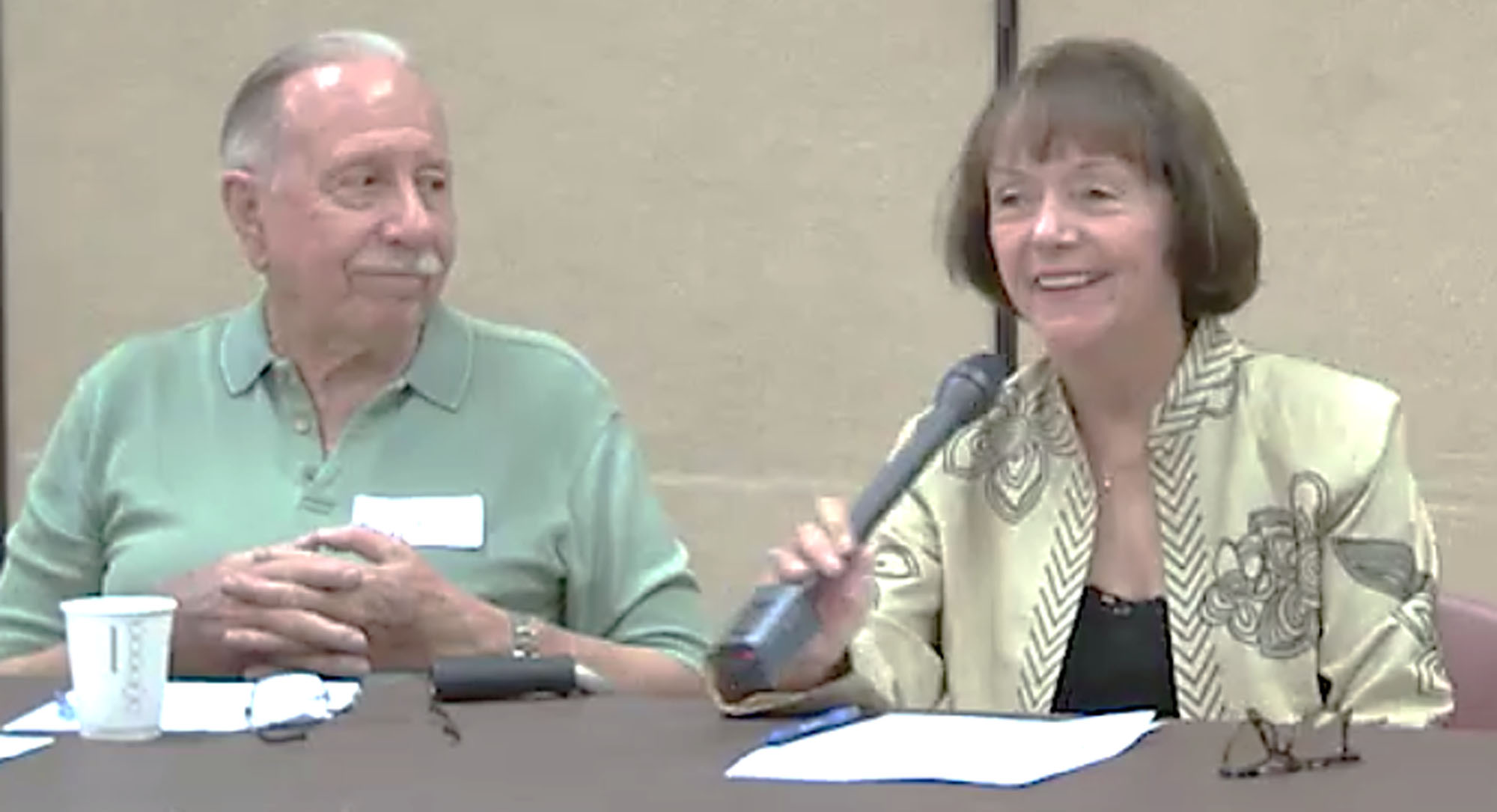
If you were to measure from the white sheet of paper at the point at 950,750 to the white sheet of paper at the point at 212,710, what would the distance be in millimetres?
468

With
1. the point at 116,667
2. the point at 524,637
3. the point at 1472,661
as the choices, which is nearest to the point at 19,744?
the point at 116,667

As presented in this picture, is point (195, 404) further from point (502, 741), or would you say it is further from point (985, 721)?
point (985, 721)

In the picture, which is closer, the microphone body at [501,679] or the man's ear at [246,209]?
the microphone body at [501,679]

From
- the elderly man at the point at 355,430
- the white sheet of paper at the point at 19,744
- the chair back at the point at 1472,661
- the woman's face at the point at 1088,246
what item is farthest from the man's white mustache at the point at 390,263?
the chair back at the point at 1472,661

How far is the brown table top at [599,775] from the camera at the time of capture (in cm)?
157

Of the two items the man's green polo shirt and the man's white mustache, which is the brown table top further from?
the man's white mustache

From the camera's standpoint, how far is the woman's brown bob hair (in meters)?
2.32

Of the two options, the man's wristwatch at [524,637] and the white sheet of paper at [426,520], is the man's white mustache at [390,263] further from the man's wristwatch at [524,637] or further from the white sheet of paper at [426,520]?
the man's wristwatch at [524,637]

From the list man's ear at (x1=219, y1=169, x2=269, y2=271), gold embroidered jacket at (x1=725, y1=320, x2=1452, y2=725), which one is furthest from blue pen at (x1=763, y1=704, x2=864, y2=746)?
man's ear at (x1=219, y1=169, x2=269, y2=271)

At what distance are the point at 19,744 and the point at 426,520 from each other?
0.73 meters

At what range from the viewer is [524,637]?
7.70ft

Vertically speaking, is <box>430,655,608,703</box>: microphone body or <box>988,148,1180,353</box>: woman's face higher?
<box>988,148,1180,353</box>: woman's face

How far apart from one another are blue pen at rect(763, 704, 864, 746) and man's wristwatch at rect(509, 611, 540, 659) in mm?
475

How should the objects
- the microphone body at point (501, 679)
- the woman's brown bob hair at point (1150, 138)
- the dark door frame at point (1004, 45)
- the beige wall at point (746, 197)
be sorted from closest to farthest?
the microphone body at point (501, 679) → the woman's brown bob hair at point (1150, 138) → the beige wall at point (746, 197) → the dark door frame at point (1004, 45)
